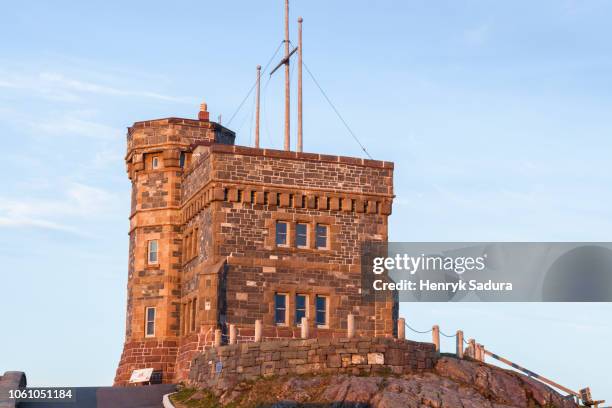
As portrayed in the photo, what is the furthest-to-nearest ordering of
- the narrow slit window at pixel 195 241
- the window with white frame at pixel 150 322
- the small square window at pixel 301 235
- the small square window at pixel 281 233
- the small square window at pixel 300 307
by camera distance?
1. the window with white frame at pixel 150 322
2. the narrow slit window at pixel 195 241
3. the small square window at pixel 301 235
4. the small square window at pixel 281 233
5. the small square window at pixel 300 307

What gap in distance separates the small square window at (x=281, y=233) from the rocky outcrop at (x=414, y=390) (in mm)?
8790

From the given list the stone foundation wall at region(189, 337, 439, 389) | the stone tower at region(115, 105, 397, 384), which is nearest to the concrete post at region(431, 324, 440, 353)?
the stone foundation wall at region(189, 337, 439, 389)

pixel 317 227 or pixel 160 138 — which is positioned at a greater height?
pixel 160 138

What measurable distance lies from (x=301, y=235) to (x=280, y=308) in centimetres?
319

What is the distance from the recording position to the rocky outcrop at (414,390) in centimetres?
3894

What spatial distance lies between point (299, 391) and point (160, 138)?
18173 millimetres

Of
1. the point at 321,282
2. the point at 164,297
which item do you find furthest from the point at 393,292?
the point at 164,297

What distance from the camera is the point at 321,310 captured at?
49.1 m

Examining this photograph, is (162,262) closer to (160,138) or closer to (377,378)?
(160,138)

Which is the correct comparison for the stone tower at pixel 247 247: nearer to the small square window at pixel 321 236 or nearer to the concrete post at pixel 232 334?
the small square window at pixel 321 236

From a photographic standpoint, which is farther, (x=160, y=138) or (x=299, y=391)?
(x=160, y=138)

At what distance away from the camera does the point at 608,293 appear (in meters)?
50.8

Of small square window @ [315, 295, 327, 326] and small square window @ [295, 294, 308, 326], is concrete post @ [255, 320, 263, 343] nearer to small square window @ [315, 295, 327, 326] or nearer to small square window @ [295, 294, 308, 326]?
small square window @ [295, 294, 308, 326]

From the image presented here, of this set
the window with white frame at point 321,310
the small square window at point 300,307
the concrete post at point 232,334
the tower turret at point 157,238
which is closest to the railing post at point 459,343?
the window with white frame at point 321,310
